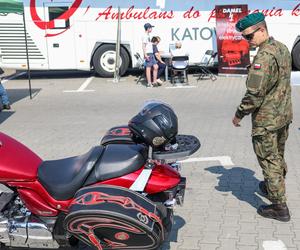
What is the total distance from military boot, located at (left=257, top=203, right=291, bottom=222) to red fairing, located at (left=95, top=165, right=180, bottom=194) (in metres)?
1.52

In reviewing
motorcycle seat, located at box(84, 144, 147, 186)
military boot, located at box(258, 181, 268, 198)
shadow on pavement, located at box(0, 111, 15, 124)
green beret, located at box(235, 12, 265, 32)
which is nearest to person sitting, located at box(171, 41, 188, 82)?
shadow on pavement, located at box(0, 111, 15, 124)

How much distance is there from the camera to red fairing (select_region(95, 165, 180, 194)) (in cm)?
358

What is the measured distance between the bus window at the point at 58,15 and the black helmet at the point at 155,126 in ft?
40.1

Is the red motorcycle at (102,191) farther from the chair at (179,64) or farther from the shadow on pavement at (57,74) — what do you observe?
the shadow on pavement at (57,74)

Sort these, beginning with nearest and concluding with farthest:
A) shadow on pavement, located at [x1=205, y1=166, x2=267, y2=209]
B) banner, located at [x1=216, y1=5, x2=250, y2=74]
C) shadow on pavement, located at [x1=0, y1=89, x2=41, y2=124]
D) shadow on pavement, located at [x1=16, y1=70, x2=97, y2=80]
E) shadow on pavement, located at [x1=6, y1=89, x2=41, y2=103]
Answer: shadow on pavement, located at [x1=205, y1=166, x2=267, y2=209]
shadow on pavement, located at [x1=0, y1=89, x2=41, y2=124]
shadow on pavement, located at [x1=6, y1=89, x2=41, y2=103]
banner, located at [x1=216, y1=5, x2=250, y2=74]
shadow on pavement, located at [x1=16, y1=70, x2=97, y2=80]

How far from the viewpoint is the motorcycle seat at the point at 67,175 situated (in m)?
3.59

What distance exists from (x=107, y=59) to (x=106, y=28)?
955 mm

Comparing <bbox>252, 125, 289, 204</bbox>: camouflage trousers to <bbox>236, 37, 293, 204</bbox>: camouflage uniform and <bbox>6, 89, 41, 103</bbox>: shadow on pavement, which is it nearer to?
<bbox>236, 37, 293, 204</bbox>: camouflage uniform

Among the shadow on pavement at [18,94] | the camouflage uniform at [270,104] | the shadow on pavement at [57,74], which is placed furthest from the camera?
the shadow on pavement at [57,74]

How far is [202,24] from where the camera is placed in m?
15.4

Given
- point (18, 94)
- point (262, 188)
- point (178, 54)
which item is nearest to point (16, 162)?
point (262, 188)

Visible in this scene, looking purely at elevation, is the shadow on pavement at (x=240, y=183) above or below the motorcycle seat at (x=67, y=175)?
below

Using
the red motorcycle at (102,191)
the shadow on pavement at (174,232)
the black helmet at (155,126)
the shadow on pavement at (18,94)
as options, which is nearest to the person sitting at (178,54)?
the shadow on pavement at (18,94)

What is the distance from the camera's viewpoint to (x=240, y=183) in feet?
19.5
